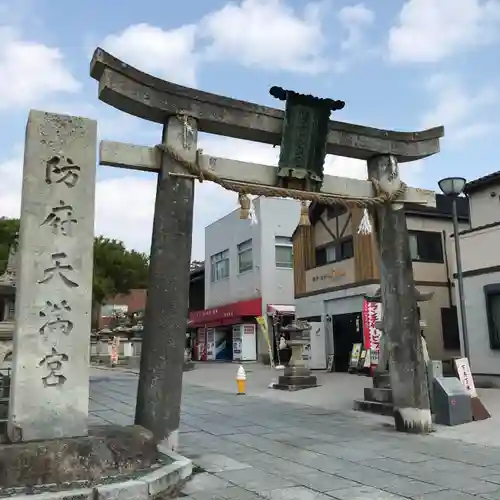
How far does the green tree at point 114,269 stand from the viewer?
42.9 m

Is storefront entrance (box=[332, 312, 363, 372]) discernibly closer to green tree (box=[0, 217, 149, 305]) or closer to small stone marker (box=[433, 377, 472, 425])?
small stone marker (box=[433, 377, 472, 425])

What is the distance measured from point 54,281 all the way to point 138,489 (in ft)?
8.51

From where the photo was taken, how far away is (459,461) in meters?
7.57

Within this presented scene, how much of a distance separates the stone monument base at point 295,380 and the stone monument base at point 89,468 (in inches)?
478

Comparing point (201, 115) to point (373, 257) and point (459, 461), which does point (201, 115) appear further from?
point (373, 257)

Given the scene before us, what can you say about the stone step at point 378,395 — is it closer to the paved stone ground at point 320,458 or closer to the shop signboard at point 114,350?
the paved stone ground at point 320,458

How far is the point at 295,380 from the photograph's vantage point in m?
18.2

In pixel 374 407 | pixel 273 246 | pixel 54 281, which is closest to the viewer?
pixel 54 281

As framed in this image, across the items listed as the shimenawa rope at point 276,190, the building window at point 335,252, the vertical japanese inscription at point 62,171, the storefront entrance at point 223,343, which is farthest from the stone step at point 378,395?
the storefront entrance at point 223,343

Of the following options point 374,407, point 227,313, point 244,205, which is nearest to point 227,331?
point 227,313

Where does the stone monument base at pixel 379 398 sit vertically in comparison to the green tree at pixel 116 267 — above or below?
below

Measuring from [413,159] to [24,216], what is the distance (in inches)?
306

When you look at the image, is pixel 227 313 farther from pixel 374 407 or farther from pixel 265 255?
pixel 374 407

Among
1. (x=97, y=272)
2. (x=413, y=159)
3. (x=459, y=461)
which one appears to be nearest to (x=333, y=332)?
(x=413, y=159)
